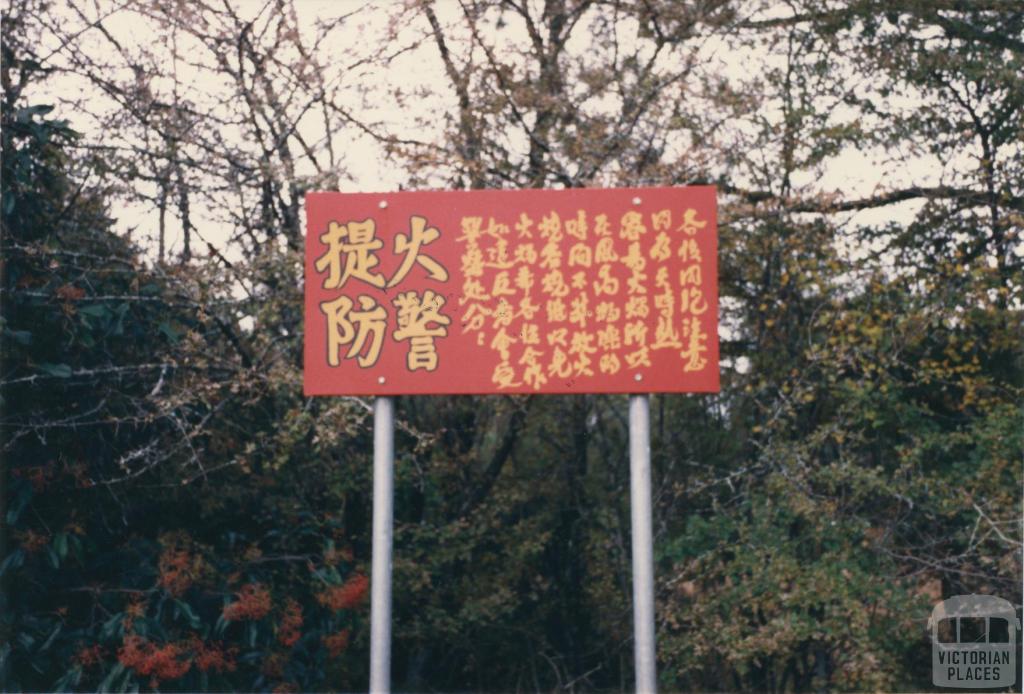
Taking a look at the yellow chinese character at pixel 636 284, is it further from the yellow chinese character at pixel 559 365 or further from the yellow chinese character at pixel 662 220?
the yellow chinese character at pixel 559 365

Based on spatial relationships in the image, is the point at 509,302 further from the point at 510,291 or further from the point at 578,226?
the point at 578,226

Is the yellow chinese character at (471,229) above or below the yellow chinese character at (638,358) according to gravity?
above

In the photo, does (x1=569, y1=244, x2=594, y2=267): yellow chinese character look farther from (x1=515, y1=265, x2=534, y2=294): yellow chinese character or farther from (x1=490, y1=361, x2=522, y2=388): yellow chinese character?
(x1=490, y1=361, x2=522, y2=388): yellow chinese character

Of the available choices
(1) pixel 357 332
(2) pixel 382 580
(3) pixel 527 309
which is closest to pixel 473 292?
(3) pixel 527 309

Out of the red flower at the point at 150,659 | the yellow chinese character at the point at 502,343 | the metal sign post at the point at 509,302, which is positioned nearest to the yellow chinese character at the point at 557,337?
the metal sign post at the point at 509,302

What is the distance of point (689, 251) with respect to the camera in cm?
358

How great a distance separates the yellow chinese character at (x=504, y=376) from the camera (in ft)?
11.6

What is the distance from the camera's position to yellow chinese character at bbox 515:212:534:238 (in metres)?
3.62

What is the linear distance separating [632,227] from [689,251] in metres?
0.21

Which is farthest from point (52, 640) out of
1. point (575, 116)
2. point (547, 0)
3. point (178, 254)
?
point (547, 0)

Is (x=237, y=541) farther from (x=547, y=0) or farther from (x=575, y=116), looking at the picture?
(x=547, y=0)

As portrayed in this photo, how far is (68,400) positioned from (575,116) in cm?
332

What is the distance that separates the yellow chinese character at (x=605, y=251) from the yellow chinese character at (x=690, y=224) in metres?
0.24

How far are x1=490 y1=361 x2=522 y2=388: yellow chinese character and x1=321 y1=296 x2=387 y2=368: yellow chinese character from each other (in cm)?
41
